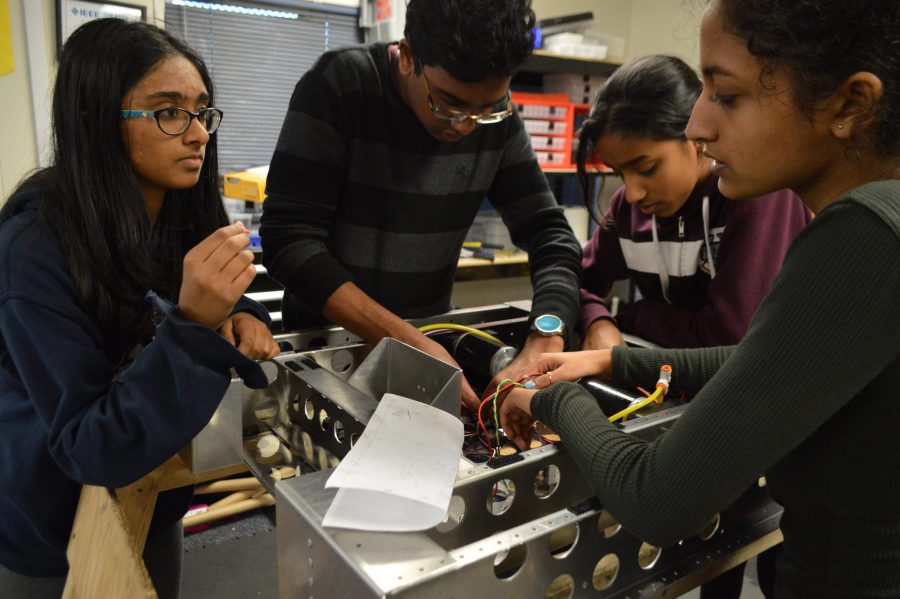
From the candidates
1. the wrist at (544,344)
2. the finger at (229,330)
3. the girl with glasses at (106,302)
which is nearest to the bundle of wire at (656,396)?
the wrist at (544,344)

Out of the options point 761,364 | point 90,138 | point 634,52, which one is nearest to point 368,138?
point 90,138

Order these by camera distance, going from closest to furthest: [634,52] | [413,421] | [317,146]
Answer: [413,421] → [317,146] → [634,52]

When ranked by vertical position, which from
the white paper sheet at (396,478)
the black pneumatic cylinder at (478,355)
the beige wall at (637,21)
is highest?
the beige wall at (637,21)

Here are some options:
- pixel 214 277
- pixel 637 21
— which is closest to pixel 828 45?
pixel 214 277

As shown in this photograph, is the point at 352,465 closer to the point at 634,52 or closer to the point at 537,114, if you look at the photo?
the point at 537,114

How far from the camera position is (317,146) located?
1.30 metres

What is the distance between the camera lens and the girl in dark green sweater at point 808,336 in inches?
21.4

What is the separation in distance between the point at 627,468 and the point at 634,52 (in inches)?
152

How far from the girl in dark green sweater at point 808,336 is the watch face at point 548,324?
518mm

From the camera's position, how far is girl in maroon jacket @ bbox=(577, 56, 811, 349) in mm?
1168

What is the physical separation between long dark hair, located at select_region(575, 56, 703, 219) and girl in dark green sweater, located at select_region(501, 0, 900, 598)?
1.58 feet

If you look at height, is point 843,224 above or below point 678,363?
above

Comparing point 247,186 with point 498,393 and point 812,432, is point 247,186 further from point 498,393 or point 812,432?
point 812,432

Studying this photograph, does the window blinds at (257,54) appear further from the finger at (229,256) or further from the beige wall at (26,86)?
the finger at (229,256)
